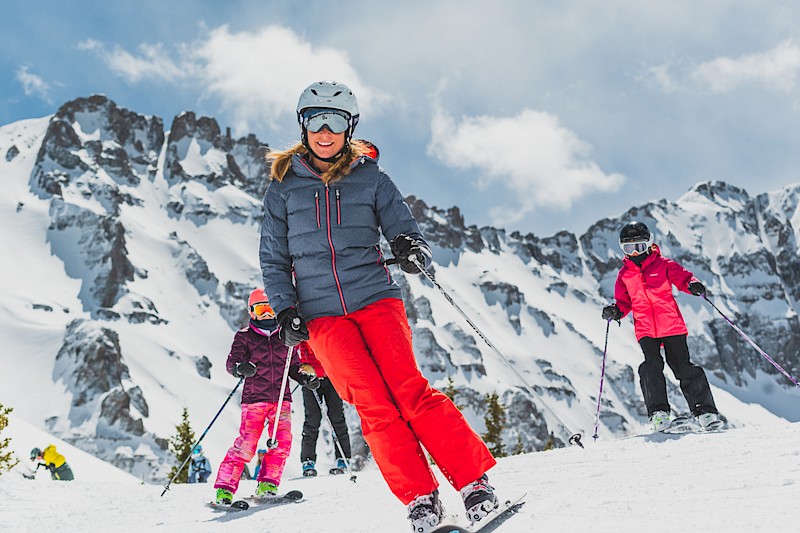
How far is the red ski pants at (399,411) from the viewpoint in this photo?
3266 millimetres

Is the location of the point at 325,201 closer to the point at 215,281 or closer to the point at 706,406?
the point at 706,406

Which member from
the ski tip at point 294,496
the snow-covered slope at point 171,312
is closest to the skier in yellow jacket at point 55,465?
the ski tip at point 294,496

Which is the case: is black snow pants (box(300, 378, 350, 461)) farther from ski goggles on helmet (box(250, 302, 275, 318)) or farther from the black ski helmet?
the black ski helmet

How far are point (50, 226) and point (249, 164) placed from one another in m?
68.0

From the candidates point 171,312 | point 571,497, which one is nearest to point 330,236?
point 571,497

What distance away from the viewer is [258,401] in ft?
21.8

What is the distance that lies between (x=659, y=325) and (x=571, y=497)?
3583 mm

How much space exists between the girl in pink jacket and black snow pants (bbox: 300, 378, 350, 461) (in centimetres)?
440

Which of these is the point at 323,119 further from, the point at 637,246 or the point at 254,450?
the point at 637,246

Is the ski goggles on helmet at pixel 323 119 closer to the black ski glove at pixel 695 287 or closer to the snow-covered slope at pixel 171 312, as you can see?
the black ski glove at pixel 695 287

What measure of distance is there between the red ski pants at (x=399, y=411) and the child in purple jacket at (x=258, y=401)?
2805 millimetres

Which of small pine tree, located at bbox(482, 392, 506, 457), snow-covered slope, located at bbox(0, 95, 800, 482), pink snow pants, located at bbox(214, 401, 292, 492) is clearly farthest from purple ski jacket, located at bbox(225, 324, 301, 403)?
snow-covered slope, located at bbox(0, 95, 800, 482)

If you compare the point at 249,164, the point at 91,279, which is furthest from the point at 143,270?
the point at 249,164

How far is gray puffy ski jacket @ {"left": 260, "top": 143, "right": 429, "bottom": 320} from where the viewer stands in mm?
3674
